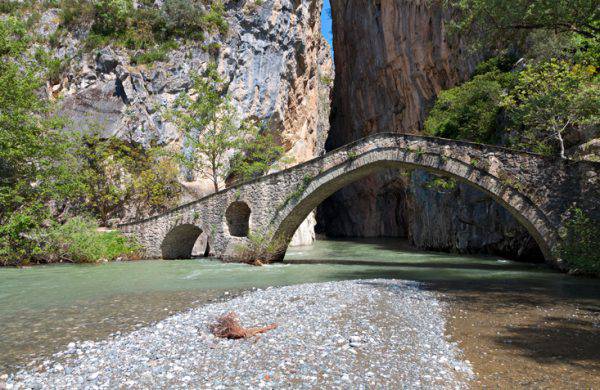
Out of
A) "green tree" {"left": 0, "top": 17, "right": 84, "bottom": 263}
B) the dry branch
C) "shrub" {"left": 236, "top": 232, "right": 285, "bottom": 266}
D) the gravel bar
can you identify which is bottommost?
the gravel bar

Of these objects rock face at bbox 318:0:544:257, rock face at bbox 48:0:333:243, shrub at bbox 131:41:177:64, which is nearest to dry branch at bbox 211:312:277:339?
rock face at bbox 318:0:544:257

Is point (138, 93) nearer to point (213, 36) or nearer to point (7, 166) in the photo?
point (213, 36)

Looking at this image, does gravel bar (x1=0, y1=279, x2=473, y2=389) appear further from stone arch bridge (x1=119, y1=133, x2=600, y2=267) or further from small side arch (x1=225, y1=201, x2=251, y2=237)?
small side arch (x1=225, y1=201, x2=251, y2=237)

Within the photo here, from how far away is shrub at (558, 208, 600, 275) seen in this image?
1029 centimetres

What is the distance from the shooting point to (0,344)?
17.4 ft

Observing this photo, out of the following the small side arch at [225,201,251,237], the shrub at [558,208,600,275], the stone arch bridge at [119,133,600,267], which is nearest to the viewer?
the shrub at [558,208,600,275]

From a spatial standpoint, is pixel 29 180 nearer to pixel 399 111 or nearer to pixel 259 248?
pixel 259 248

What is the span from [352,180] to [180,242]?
26.2ft

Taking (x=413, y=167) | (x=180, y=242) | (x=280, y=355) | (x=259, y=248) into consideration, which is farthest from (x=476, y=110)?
(x=280, y=355)

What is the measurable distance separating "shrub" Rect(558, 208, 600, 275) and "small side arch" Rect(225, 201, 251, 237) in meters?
10.5

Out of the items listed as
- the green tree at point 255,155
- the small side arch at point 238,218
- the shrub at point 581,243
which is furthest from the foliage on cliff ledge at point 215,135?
the shrub at point 581,243

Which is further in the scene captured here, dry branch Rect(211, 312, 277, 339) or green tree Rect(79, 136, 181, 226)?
green tree Rect(79, 136, 181, 226)

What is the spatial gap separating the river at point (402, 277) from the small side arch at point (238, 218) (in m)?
2.54

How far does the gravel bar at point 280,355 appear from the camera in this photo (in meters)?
3.98
